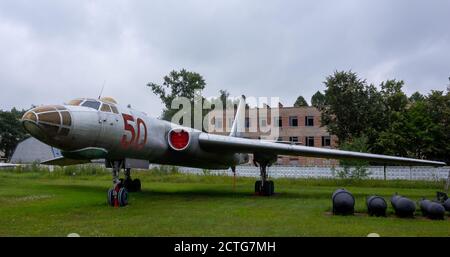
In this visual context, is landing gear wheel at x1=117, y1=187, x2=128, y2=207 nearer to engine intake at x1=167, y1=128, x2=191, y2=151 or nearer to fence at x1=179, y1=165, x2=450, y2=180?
engine intake at x1=167, y1=128, x2=191, y2=151

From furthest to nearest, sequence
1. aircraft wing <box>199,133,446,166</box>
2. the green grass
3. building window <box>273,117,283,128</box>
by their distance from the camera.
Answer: building window <box>273,117,283,128</box> < aircraft wing <box>199,133,446,166</box> < the green grass

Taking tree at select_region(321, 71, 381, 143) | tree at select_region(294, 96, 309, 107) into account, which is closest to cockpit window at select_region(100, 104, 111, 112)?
tree at select_region(321, 71, 381, 143)

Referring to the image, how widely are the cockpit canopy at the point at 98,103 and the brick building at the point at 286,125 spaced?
144 ft

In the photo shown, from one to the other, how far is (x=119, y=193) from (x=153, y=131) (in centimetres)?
304

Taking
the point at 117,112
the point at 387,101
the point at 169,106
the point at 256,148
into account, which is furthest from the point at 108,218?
the point at 169,106

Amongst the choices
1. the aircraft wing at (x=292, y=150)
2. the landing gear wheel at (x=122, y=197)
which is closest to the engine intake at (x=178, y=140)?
the aircraft wing at (x=292, y=150)

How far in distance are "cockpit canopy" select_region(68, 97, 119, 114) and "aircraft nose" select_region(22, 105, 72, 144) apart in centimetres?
89

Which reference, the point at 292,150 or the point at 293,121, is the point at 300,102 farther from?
the point at 292,150

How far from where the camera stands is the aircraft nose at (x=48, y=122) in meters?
9.94

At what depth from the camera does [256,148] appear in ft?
53.6

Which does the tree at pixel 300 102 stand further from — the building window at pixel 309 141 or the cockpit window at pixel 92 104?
the cockpit window at pixel 92 104

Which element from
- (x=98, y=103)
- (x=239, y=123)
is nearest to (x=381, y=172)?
(x=239, y=123)

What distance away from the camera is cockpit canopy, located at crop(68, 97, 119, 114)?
11.4 meters
